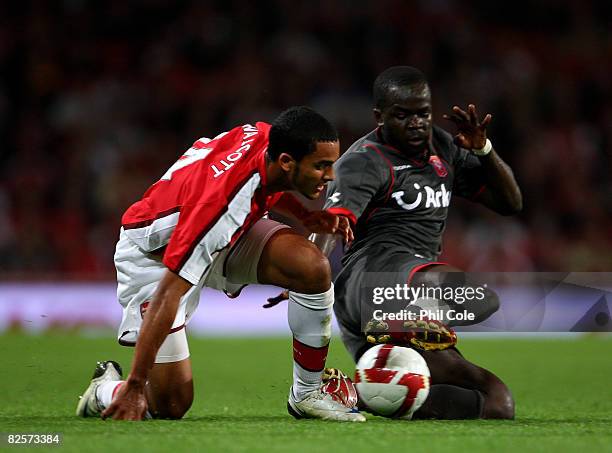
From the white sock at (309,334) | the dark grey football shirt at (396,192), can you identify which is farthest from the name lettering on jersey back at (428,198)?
the white sock at (309,334)

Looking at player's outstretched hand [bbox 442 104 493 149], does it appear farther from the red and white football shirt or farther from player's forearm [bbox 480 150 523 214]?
the red and white football shirt

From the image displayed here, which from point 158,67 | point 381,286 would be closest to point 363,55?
point 158,67

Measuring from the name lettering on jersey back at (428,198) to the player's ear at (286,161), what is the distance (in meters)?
1.05

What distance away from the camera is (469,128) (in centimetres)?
570

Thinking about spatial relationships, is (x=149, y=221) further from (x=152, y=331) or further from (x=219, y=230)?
(x=152, y=331)

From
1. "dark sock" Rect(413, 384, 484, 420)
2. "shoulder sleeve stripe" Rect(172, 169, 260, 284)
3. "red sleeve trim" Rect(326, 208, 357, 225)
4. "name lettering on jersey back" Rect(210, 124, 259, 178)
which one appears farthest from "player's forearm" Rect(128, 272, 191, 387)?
"dark sock" Rect(413, 384, 484, 420)

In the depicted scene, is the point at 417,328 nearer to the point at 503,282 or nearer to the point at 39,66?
the point at 503,282

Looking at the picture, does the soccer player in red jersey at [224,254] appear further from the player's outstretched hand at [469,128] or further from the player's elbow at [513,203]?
the player's elbow at [513,203]

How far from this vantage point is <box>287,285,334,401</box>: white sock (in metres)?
5.03

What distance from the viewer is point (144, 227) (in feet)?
17.4

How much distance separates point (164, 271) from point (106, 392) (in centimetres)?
65

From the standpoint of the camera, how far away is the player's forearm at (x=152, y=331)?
445cm

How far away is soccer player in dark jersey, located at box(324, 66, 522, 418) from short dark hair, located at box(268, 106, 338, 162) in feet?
1.93

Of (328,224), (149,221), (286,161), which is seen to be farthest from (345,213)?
(149,221)
